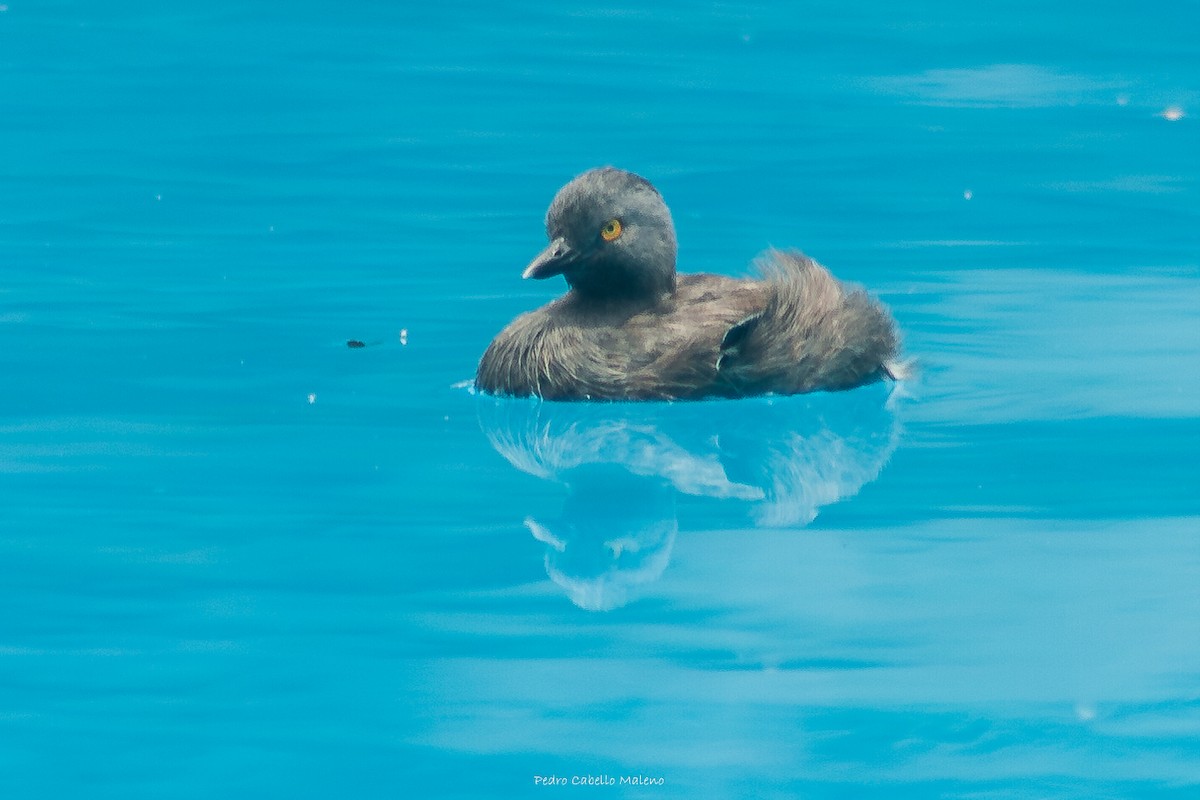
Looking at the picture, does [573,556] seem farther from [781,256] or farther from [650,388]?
[781,256]

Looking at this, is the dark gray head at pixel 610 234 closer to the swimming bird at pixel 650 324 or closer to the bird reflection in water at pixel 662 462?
the swimming bird at pixel 650 324

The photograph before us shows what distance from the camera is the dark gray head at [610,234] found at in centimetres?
834

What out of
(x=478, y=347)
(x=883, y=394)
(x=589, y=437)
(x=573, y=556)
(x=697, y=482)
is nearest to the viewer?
(x=573, y=556)

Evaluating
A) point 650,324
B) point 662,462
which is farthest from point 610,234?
point 662,462

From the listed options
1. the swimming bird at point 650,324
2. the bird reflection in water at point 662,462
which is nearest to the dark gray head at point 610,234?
the swimming bird at point 650,324

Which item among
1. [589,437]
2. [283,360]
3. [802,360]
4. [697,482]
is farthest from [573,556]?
[283,360]

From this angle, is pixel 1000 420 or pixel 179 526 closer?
pixel 179 526

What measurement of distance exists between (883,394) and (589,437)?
1.28 metres

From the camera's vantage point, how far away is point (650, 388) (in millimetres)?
Result: 8266

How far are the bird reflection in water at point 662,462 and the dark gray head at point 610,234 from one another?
1.67ft

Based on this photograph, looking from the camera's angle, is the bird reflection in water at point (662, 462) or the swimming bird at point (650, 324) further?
the swimming bird at point (650, 324)

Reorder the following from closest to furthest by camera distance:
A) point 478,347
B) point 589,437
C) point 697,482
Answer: point 697,482 < point 589,437 < point 478,347

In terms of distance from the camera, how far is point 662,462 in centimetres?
765

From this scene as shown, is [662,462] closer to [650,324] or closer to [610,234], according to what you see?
[650,324]
